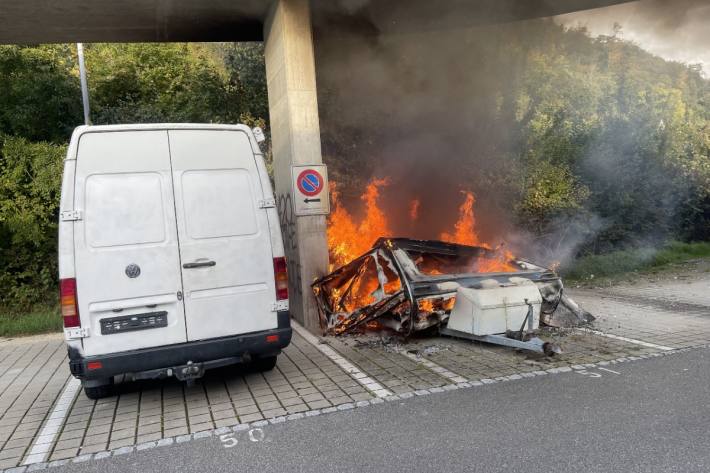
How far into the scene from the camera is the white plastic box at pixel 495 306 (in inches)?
224

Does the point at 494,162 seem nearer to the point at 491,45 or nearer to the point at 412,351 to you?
the point at 491,45

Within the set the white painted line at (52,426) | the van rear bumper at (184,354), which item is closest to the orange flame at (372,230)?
the van rear bumper at (184,354)

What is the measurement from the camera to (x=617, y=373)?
479 cm

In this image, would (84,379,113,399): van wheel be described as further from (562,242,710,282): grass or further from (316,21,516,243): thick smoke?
(562,242,710,282): grass

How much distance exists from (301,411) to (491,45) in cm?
979

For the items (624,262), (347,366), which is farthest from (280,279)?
(624,262)

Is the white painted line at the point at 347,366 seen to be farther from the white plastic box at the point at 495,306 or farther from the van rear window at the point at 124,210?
the van rear window at the point at 124,210

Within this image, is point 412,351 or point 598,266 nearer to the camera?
point 412,351

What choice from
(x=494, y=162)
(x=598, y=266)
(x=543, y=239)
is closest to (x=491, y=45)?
(x=494, y=162)

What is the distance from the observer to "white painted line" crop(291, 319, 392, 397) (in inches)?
183

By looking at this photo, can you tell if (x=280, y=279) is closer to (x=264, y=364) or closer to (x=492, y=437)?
(x=264, y=364)

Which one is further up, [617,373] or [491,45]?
[491,45]

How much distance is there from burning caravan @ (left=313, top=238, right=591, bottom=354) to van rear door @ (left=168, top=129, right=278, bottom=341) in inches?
74.5

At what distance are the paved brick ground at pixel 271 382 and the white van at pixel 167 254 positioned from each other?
0.37 m
